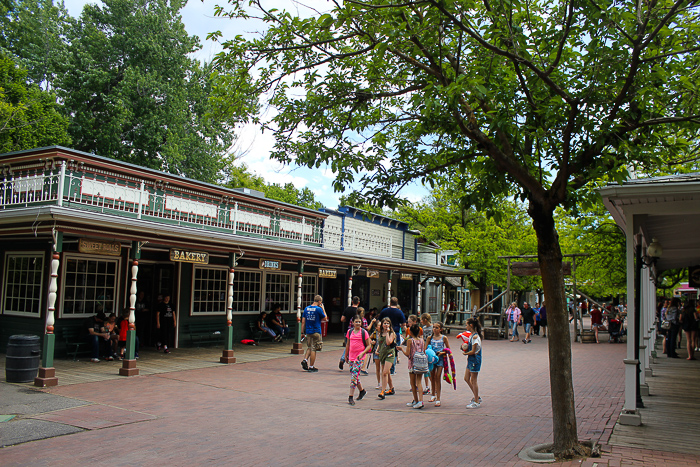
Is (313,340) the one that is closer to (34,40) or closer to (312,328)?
(312,328)

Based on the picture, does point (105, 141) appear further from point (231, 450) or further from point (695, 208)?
point (695, 208)

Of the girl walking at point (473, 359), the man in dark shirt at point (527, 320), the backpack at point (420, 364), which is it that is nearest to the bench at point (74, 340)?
the backpack at point (420, 364)

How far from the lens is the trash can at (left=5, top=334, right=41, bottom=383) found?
32.8 feet

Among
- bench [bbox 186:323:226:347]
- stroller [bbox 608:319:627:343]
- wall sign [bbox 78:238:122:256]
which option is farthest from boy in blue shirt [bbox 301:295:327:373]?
stroller [bbox 608:319:627:343]

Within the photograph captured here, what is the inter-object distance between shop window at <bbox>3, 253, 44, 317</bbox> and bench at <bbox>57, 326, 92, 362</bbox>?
0.74 m

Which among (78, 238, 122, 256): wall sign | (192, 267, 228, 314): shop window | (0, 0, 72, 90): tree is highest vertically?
(0, 0, 72, 90): tree

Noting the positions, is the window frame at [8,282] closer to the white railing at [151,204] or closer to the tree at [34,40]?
the white railing at [151,204]

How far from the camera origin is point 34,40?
33.3m

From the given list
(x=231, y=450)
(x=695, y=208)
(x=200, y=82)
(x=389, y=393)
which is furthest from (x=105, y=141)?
(x=695, y=208)

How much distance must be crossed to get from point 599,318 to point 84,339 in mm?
22175

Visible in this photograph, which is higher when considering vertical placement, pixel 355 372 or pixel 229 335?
pixel 229 335

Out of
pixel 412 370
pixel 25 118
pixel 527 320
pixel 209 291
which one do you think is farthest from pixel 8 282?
pixel 527 320

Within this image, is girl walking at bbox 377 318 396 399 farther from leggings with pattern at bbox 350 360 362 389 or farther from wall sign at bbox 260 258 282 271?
wall sign at bbox 260 258 282 271

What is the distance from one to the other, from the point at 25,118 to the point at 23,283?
53.4ft
